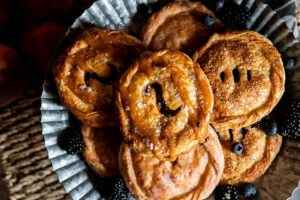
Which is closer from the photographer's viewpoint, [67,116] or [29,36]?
[67,116]

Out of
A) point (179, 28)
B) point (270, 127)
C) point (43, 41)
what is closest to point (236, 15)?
point (179, 28)

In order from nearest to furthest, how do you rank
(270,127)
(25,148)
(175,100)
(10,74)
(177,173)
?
1. (175,100)
2. (177,173)
3. (270,127)
4. (10,74)
5. (25,148)

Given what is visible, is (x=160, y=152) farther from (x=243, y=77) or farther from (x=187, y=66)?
(x=243, y=77)

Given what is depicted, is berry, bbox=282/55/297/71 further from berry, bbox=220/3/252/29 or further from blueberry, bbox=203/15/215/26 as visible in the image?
blueberry, bbox=203/15/215/26

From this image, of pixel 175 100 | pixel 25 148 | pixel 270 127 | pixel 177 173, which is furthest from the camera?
pixel 25 148

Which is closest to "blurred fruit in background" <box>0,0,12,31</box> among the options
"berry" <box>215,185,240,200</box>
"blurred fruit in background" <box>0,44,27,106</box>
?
"blurred fruit in background" <box>0,44,27,106</box>

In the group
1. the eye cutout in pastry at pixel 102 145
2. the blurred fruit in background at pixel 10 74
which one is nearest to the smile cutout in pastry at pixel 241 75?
the eye cutout in pastry at pixel 102 145

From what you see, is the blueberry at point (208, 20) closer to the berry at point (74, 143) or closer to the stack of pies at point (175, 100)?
the stack of pies at point (175, 100)

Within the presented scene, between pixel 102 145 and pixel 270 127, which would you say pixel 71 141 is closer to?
pixel 102 145
